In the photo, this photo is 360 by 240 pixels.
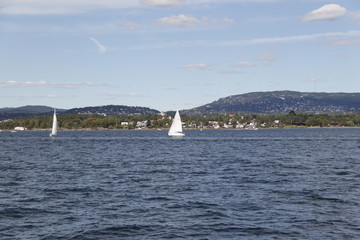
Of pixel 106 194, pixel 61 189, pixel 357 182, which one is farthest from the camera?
pixel 357 182

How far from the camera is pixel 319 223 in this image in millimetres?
26188

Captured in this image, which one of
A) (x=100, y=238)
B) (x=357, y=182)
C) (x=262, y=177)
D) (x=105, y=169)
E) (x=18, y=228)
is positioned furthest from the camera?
(x=105, y=169)

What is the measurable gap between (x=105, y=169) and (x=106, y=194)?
19.6 meters

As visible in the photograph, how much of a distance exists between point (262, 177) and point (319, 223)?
779 inches

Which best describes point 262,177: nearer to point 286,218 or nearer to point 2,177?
point 286,218

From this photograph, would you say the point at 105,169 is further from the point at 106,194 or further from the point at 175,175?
the point at 106,194

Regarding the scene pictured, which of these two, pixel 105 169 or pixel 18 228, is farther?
pixel 105 169

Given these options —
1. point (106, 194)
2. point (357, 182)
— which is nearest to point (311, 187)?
point (357, 182)

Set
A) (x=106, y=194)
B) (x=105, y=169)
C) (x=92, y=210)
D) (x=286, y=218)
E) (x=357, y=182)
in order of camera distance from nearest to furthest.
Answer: (x=286, y=218) < (x=92, y=210) < (x=106, y=194) < (x=357, y=182) < (x=105, y=169)

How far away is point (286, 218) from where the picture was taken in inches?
1071

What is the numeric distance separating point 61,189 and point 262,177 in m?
18.6

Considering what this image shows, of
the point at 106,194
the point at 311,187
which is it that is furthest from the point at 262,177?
the point at 106,194

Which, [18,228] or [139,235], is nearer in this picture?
[139,235]

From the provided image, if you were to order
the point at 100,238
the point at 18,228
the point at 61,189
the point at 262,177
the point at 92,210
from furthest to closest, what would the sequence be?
the point at 262,177 < the point at 61,189 < the point at 92,210 < the point at 18,228 < the point at 100,238
